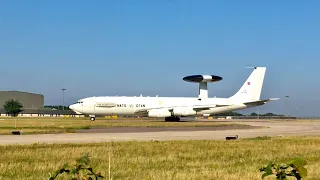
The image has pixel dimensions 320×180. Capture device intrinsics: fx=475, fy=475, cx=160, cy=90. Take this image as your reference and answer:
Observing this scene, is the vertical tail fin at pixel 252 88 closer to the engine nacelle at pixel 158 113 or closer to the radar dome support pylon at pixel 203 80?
the radar dome support pylon at pixel 203 80

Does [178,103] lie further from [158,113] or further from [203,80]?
[203,80]

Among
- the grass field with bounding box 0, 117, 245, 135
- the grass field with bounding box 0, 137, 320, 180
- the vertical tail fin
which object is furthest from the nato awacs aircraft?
the grass field with bounding box 0, 137, 320, 180

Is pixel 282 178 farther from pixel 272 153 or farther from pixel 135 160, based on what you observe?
pixel 272 153

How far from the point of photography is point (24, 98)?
632 feet

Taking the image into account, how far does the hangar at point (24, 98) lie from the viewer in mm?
185500

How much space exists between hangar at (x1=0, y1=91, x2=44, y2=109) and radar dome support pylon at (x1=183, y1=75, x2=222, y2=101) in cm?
11582

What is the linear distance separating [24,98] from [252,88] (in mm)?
129373

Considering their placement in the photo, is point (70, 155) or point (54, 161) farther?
point (70, 155)

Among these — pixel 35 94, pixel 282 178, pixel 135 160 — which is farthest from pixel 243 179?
pixel 35 94

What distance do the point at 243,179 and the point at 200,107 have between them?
68410 millimetres

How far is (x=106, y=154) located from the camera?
19.0m

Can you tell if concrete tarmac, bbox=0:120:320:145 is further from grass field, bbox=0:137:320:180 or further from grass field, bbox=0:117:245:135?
grass field, bbox=0:137:320:180

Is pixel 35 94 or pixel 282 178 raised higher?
pixel 35 94

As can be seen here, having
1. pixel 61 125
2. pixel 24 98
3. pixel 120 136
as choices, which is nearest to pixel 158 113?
pixel 61 125
